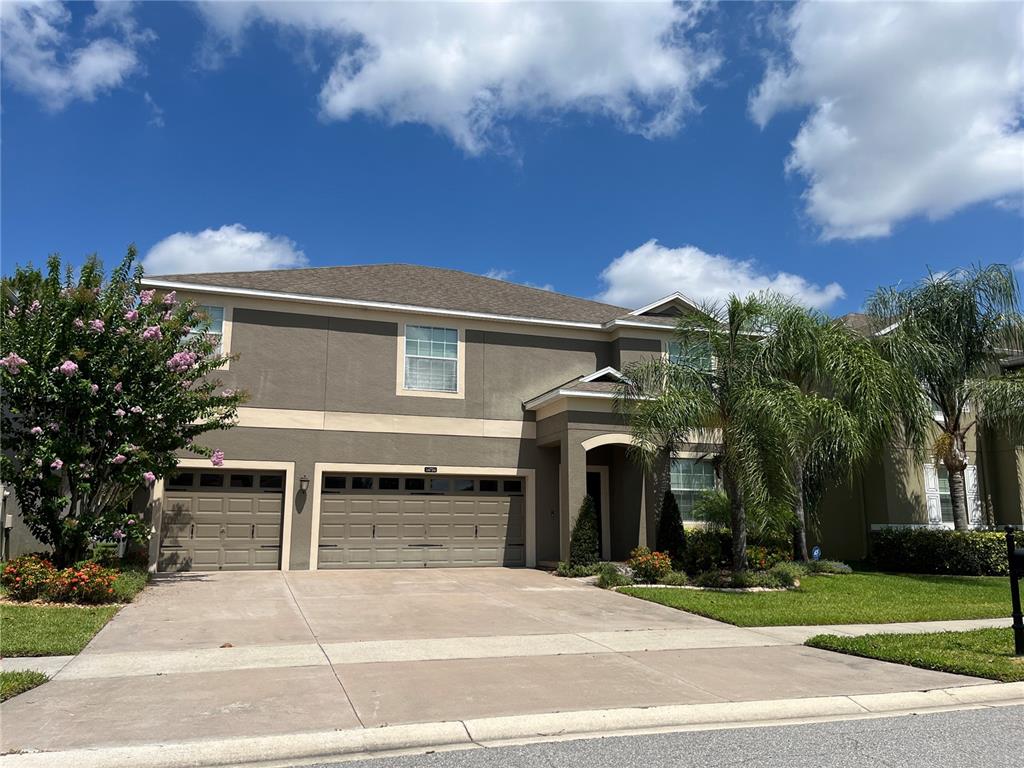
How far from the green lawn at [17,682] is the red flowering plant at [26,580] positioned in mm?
4742

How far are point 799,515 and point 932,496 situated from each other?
5.55 meters

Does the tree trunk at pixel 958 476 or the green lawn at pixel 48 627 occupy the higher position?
the tree trunk at pixel 958 476

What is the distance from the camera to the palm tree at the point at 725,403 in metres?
14.5

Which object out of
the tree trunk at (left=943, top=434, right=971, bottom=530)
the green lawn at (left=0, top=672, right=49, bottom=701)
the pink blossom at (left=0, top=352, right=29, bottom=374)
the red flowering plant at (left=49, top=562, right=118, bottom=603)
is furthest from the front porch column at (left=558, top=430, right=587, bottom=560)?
the green lawn at (left=0, top=672, right=49, bottom=701)

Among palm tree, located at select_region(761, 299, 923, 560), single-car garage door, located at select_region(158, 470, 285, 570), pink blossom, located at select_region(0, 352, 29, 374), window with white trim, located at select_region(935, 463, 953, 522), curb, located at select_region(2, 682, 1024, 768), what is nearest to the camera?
curb, located at select_region(2, 682, 1024, 768)

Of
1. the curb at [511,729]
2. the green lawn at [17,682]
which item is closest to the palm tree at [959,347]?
the curb at [511,729]

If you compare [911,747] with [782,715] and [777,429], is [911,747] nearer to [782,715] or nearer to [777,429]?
[782,715]

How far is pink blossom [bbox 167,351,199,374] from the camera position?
14.0 m

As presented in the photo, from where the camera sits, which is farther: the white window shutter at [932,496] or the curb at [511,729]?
the white window shutter at [932,496]

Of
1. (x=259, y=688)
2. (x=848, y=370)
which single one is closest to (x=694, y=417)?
(x=848, y=370)

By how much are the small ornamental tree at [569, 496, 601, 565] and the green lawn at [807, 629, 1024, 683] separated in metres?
7.74

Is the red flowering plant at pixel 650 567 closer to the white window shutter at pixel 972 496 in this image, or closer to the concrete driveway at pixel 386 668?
the concrete driveway at pixel 386 668

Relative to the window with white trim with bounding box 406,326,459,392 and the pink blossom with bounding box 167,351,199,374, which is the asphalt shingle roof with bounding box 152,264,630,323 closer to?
the window with white trim with bounding box 406,326,459,392

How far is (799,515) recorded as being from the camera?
1750cm
